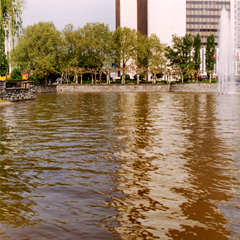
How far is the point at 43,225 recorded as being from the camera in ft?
19.6

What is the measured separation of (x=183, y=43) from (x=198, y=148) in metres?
79.6

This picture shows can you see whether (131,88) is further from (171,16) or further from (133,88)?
(171,16)

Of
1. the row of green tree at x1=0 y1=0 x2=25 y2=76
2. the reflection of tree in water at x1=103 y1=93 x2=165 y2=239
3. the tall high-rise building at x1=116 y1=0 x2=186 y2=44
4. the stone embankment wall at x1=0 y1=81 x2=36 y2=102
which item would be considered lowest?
the reflection of tree in water at x1=103 y1=93 x2=165 y2=239

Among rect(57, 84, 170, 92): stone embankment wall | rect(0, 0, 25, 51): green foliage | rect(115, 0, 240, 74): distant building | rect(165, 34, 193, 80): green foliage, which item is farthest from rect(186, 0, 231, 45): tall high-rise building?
rect(0, 0, 25, 51): green foliage

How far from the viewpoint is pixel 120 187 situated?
800 centimetres

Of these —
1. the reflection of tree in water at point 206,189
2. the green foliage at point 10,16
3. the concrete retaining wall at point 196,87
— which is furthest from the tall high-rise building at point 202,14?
the reflection of tree in water at point 206,189

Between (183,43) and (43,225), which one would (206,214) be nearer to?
(43,225)

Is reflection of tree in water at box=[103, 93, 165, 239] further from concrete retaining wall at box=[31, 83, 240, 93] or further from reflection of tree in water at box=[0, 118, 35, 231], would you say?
concrete retaining wall at box=[31, 83, 240, 93]

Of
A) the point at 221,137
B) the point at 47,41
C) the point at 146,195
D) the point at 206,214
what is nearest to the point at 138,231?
the point at 206,214

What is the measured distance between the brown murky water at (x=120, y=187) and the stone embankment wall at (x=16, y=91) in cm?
2446

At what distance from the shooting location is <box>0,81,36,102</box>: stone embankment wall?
38.6m

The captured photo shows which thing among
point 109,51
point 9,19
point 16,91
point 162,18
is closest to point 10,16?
point 9,19

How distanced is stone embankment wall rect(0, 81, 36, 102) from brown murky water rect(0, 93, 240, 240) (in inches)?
963

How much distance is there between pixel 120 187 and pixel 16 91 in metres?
35.7
